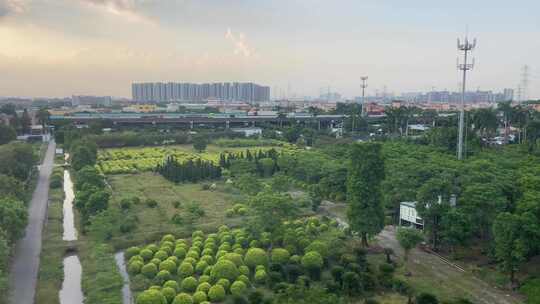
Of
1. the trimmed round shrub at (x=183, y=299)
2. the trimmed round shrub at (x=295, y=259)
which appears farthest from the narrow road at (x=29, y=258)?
the trimmed round shrub at (x=295, y=259)

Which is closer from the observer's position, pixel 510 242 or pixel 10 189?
pixel 510 242

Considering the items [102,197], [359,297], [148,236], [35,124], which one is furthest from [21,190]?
[35,124]

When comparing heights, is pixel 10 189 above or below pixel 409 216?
above

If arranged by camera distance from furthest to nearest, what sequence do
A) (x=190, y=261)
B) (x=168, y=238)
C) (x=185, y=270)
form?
(x=168, y=238)
(x=190, y=261)
(x=185, y=270)

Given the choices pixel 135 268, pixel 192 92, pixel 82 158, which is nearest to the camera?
pixel 135 268

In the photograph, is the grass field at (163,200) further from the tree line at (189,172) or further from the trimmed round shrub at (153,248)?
the trimmed round shrub at (153,248)

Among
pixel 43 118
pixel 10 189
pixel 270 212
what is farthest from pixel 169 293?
pixel 43 118

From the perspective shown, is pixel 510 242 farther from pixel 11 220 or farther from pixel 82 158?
pixel 82 158
